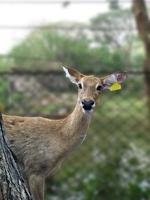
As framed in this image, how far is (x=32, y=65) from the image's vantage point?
12.0m

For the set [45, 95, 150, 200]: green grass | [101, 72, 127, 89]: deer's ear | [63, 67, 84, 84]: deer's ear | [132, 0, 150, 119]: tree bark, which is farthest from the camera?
[132, 0, 150, 119]: tree bark

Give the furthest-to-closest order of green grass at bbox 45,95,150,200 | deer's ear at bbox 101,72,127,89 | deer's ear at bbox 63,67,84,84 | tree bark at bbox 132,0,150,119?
tree bark at bbox 132,0,150,119, green grass at bbox 45,95,150,200, deer's ear at bbox 63,67,84,84, deer's ear at bbox 101,72,127,89

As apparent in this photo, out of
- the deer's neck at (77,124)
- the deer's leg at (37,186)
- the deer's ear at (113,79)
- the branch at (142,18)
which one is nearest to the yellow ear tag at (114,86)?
the deer's ear at (113,79)

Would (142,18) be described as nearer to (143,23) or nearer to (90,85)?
(143,23)

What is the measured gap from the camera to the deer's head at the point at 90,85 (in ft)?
19.0

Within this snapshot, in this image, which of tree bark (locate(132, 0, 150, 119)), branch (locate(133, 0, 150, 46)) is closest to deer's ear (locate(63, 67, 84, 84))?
tree bark (locate(132, 0, 150, 119))

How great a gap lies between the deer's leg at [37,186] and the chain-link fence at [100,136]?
4.28 meters

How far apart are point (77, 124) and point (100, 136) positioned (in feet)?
18.2

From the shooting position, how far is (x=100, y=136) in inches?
460

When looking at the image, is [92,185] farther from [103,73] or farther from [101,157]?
[103,73]

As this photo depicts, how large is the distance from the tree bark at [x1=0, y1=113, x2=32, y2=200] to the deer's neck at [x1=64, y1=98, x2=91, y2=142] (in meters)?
1.51

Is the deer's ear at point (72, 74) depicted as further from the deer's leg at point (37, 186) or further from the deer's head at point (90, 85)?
the deer's leg at point (37, 186)

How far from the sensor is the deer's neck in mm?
6086

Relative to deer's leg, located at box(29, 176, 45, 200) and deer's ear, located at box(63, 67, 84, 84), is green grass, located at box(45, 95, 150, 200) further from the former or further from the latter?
deer's ear, located at box(63, 67, 84, 84)
